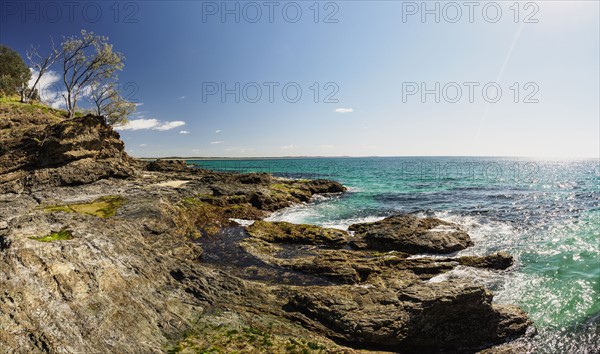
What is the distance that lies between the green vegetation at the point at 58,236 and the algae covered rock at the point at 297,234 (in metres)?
13.1

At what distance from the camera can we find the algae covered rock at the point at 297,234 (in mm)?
24703

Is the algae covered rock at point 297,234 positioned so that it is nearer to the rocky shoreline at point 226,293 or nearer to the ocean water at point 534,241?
the rocky shoreline at point 226,293

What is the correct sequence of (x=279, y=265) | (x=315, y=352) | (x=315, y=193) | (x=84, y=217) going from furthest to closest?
(x=315, y=193)
(x=279, y=265)
(x=84, y=217)
(x=315, y=352)

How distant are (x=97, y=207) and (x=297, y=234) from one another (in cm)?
1735

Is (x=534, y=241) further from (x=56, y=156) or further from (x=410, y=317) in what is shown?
(x=56, y=156)

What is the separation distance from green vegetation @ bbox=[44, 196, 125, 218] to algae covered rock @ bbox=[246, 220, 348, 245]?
1146 cm

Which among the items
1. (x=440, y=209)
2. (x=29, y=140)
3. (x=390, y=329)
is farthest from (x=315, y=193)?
(x=390, y=329)

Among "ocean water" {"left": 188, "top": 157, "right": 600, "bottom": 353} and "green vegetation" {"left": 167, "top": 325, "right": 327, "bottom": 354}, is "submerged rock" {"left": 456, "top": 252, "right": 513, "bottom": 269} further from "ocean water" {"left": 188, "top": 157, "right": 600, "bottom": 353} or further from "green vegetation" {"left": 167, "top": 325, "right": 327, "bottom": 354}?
"green vegetation" {"left": 167, "top": 325, "right": 327, "bottom": 354}

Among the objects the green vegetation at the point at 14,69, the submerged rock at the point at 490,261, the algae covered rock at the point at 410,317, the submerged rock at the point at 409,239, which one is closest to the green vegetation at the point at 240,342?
the algae covered rock at the point at 410,317

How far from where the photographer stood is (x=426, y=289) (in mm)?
12938

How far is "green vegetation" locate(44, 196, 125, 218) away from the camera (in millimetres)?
24312

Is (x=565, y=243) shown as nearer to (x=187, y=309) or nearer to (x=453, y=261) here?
(x=453, y=261)

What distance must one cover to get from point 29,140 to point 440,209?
5255 cm

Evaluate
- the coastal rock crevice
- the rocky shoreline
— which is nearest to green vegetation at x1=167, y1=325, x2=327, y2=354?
the rocky shoreline
